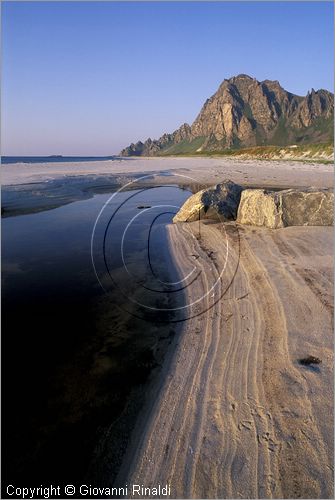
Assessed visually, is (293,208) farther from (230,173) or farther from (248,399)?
(230,173)

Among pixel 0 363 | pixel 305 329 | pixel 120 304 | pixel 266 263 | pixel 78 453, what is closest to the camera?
pixel 78 453

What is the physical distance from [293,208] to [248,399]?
10634mm

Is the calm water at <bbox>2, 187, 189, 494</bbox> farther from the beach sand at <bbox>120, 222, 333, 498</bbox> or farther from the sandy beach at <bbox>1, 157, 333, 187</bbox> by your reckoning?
the sandy beach at <bbox>1, 157, 333, 187</bbox>

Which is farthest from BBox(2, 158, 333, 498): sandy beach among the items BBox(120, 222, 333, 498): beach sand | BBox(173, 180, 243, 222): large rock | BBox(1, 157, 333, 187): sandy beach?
BBox(1, 157, 333, 187): sandy beach

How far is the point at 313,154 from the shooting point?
211 feet

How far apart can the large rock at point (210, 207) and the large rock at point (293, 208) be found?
1.90 metres

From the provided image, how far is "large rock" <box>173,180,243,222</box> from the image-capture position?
15.9 m

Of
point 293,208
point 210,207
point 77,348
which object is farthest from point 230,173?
point 77,348

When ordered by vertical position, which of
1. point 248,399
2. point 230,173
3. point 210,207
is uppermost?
point 230,173

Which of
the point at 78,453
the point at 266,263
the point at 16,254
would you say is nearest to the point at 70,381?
the point at 78,453

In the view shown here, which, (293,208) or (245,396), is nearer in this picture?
(245,396)

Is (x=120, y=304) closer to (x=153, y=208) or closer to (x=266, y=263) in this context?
(x=266, y=263)

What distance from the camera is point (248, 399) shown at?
473cm

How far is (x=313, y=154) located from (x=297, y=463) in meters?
69.9
